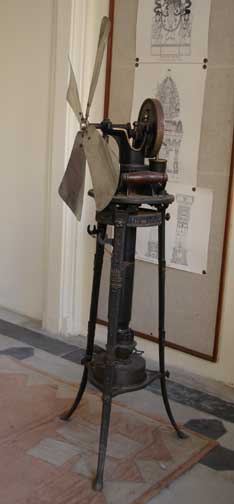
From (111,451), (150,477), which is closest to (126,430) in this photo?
(111,451)

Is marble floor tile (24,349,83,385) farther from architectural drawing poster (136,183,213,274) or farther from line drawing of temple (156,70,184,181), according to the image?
line drawing of temple (156,70,184,181)

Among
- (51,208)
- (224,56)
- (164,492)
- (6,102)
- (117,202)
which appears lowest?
(164,492)

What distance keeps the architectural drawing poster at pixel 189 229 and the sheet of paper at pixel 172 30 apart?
60 centimetres

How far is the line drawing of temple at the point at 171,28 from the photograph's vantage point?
2746 mm

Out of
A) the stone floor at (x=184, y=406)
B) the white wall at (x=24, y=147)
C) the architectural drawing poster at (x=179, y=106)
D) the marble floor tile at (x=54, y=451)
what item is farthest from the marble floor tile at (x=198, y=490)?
the white wall at (x=24, y=147)

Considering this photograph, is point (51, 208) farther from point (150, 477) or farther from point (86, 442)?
point (150, 477)

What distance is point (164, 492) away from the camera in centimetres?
212

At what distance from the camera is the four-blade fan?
194 cm

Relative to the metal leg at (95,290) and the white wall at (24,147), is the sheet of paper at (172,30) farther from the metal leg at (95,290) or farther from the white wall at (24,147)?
the metal leg at (95,290)

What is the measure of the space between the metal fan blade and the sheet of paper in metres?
0.97

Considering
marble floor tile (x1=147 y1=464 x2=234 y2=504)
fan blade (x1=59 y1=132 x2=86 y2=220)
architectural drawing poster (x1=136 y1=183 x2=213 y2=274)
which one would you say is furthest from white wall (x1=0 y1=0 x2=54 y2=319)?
marble floor tile (x1=147 y1=464 x2=234 y2=504)

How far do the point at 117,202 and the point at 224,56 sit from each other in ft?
3.37

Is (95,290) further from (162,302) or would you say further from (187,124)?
(187,124)

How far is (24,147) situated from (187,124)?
45.9 inches
